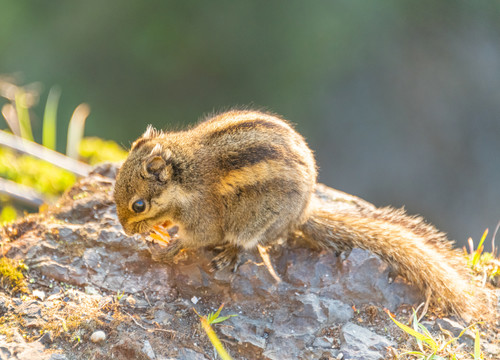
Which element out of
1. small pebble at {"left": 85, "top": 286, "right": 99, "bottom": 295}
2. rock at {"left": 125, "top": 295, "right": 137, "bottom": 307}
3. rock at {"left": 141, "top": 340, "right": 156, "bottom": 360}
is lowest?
rock at {"left": 141, "top": 340, "right": 156, "bottom": 360}

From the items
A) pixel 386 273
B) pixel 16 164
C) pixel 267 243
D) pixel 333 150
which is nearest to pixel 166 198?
pixel 267 243

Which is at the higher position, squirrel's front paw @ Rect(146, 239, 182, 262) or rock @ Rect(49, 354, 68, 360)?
squirrel's front paw @ Rect(146, 239, 182, 262)

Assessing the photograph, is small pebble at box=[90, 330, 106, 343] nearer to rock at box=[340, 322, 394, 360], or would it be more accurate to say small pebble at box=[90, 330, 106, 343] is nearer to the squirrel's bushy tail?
rock at box=[340, 322, 394, 360]

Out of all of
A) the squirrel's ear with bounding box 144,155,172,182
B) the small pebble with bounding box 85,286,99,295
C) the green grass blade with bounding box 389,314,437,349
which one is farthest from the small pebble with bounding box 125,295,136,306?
the green grass blade with bounding box 389,314,437,349

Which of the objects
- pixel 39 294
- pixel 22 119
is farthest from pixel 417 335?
pixel 22 119

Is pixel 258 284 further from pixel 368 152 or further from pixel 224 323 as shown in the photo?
pixel 368 152

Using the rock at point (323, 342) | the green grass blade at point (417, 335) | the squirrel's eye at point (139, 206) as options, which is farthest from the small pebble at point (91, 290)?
the green grass blade at point (417, 335)

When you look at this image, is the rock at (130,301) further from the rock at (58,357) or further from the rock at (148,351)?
the rock at (58,357)

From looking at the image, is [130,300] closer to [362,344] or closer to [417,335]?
[362,344]
